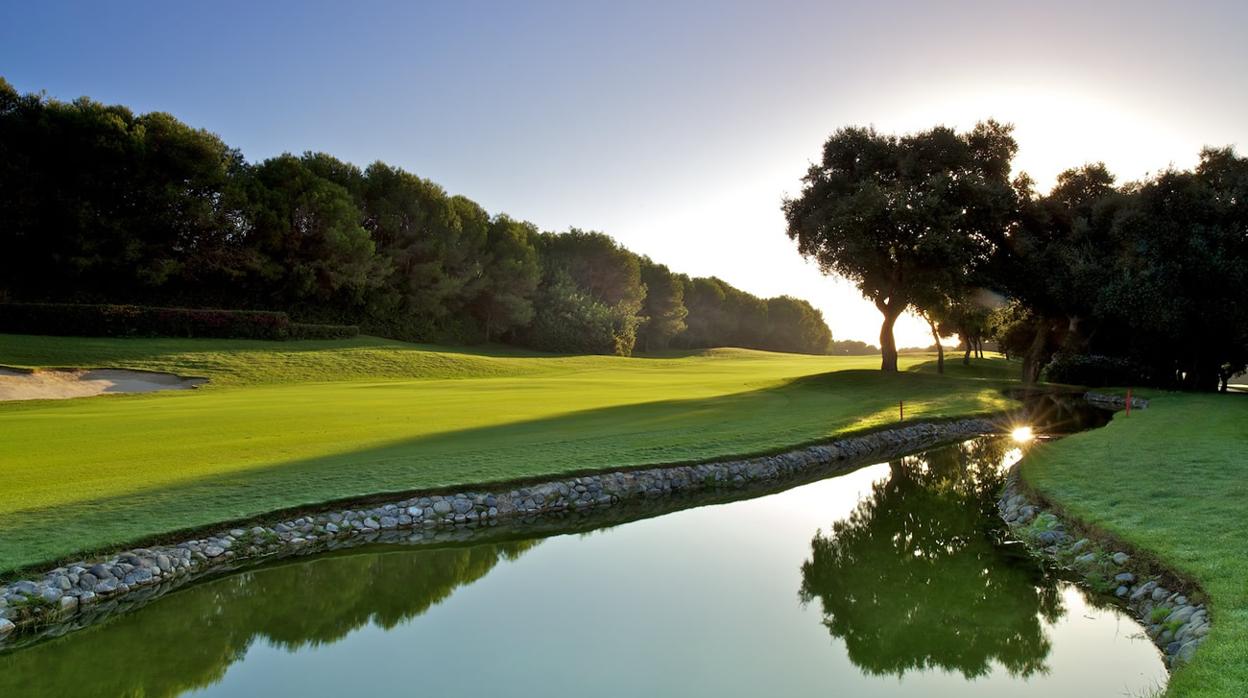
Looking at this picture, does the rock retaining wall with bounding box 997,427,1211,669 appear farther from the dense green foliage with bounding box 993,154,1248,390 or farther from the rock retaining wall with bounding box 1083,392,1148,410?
the dense green foliage with bounding box 993,154,1248,390

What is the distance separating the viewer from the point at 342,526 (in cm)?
1138

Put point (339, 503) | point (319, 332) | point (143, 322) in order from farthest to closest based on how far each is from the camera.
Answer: point (319, 332) < point (143, 322) < point (339, 503)

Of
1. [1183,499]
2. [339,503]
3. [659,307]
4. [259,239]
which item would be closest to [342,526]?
[339,503]

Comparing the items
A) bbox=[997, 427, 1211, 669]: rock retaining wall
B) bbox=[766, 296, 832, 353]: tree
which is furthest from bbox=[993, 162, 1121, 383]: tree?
bbox=[766, 296, 832, 353]: tree

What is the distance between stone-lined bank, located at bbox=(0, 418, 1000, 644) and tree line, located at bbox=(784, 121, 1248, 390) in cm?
1853

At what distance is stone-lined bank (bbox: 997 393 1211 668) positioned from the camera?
23.3 feet

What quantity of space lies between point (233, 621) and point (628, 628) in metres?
4.88

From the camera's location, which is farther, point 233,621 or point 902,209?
point 902,209

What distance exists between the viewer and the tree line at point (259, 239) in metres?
39.0

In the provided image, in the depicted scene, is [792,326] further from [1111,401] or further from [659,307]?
[1111,401]

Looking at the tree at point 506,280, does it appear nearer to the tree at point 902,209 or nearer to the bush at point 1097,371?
the tree at point 902,209

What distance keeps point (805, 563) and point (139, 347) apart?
33.7 metres

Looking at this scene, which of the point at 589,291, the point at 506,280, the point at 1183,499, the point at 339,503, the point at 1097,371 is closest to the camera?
the point at 1183,499

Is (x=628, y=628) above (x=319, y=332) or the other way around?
the other way around
